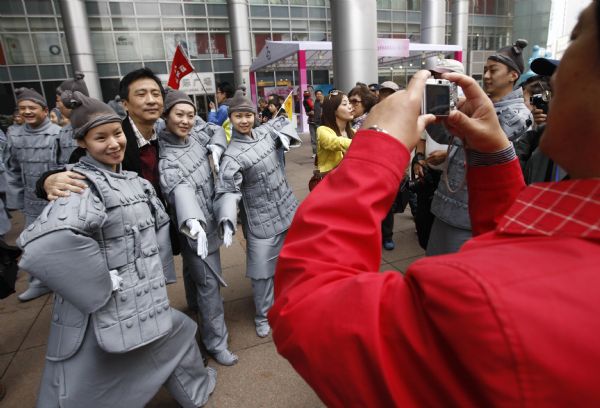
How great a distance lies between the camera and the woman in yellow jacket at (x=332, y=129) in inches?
160

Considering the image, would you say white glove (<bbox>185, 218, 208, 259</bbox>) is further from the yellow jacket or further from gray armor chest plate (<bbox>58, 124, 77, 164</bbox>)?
gray armor chest plate (<bbox>58, 124, 77, 164</bbox>)

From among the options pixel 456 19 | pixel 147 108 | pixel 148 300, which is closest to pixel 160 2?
pixel 456 19

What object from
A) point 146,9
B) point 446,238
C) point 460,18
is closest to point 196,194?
point 446,238

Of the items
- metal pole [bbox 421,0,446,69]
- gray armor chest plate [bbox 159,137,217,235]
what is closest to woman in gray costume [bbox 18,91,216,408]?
gray armor chest plate [bbox 159,137,217,235]

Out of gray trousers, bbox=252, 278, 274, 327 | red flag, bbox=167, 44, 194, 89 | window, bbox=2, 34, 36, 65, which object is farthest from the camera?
window, bbox=2, 34, 36, 65

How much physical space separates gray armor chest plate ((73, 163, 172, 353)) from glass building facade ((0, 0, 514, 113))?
1602cm

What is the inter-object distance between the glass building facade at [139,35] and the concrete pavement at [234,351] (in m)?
14.7

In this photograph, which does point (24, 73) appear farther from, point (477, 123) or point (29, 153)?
point (477, 123)

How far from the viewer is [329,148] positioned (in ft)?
13.3

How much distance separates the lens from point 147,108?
2758 mm

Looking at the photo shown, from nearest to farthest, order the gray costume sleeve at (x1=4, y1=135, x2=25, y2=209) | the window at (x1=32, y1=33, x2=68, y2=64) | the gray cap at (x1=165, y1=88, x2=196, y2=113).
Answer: the gray cap at (x1=165, y1=88, x2=196, y2=113)
the gray costume sleeve at (x1=4, y1=135, x2=25, y2=209)
the window at (x1=32, y1=33, x2=68, y2=64)

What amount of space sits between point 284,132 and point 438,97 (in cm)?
251

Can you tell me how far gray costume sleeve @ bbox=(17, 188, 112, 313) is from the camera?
1.63 metres

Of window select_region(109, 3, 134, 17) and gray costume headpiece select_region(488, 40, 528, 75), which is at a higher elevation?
window select_region(109, 3, 134, 17)
